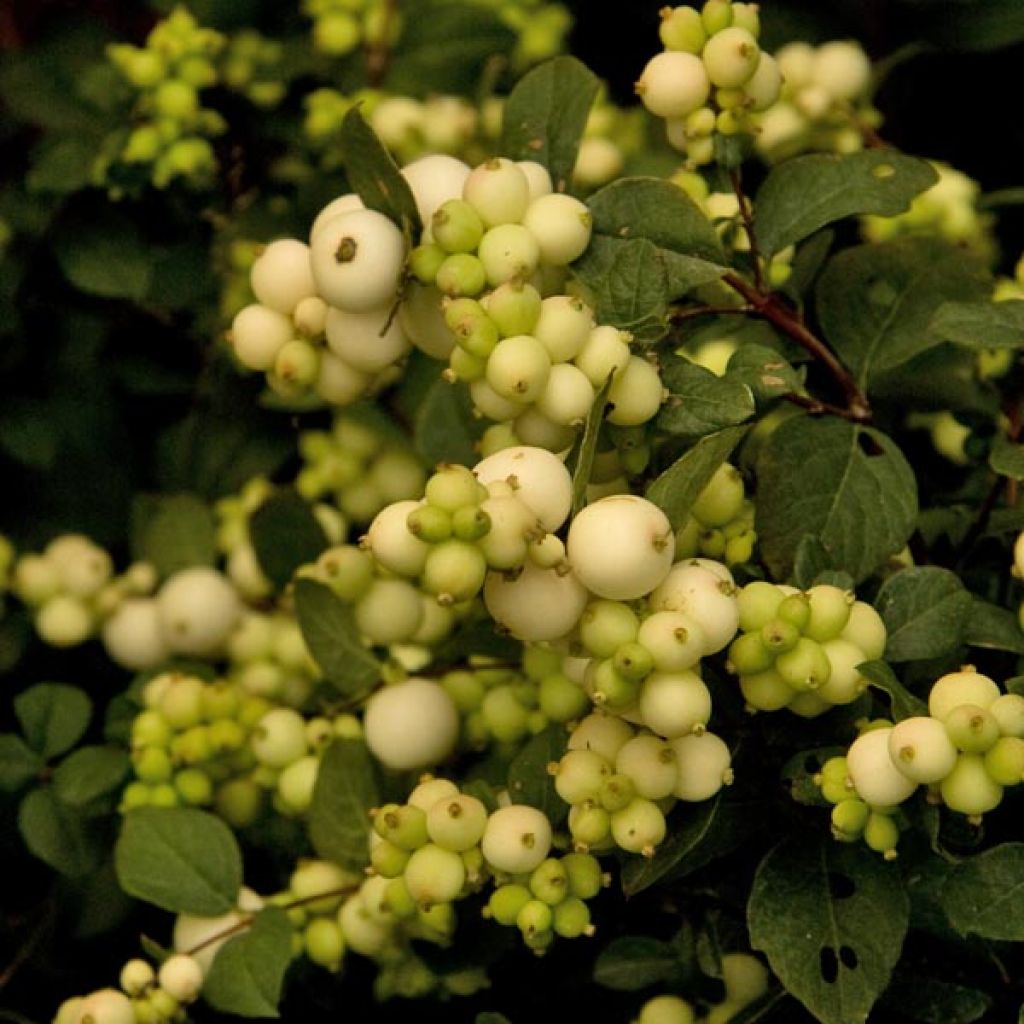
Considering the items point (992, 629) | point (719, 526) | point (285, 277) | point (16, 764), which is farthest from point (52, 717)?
point (992, 629)

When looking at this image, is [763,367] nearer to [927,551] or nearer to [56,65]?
[927,551]

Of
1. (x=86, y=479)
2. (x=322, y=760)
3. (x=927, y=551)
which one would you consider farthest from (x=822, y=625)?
(x=86, y=479)

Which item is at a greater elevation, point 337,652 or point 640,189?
point 640,189

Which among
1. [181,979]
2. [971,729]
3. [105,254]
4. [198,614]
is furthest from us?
[105,254]

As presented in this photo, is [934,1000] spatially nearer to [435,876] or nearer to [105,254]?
[435,876]

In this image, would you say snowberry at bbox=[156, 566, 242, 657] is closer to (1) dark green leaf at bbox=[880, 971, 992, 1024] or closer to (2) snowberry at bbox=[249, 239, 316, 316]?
(2) snowberry at bbox=[249, 239, 316, 316]

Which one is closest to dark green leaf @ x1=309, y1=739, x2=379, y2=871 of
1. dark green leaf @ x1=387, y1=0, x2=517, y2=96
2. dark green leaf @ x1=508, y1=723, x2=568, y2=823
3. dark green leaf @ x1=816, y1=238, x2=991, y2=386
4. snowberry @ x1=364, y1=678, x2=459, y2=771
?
snowberry @ x1=364, y1=678, x2=459, y2=771

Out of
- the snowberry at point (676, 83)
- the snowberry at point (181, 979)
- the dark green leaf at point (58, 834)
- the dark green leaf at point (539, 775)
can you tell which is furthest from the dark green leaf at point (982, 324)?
the dark green leaf at point (58, 834)

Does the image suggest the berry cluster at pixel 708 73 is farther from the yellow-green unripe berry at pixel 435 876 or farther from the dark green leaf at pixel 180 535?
the dark green leaf at pixel 180 535
